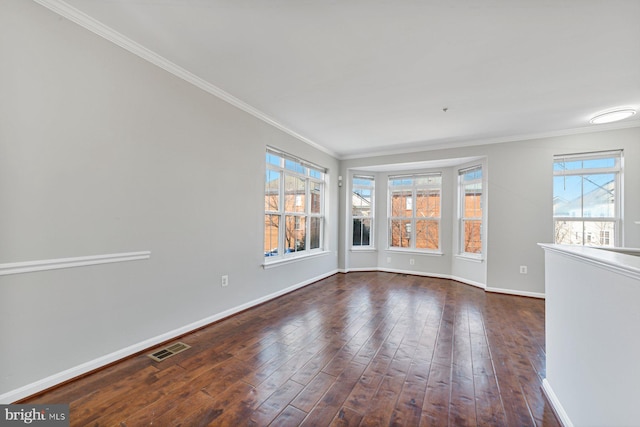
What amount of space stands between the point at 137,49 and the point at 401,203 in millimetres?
5283

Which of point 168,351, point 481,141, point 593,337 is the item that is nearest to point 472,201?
point 481,141

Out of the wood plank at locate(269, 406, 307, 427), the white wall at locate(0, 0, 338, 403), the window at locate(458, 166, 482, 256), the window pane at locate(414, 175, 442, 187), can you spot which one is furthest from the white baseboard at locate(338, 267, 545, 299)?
the wood plank at locate(269, 406, 307, 427)

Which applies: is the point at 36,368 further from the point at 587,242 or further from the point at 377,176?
the point at 587,242

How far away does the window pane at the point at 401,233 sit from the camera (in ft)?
19.6

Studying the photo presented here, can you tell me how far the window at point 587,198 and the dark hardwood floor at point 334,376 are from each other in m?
1.90

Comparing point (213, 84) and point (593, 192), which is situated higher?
point (213, 84)

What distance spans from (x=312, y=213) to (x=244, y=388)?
3459 mm

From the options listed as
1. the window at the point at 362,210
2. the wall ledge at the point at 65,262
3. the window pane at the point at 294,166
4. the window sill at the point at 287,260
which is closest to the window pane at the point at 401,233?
the window at the point at 362,210

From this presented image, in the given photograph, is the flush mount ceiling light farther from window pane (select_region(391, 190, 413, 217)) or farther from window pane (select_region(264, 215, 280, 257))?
window pane (select_region(264, 215, 280, 257))

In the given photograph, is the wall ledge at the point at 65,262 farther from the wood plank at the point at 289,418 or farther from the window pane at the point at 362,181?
the window pane at the point at 362,181

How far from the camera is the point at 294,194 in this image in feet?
14.7

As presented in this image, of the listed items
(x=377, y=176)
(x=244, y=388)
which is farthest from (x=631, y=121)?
(x=244, y=388)

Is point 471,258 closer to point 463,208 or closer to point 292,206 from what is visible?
point 463,208

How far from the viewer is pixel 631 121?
144 inches
